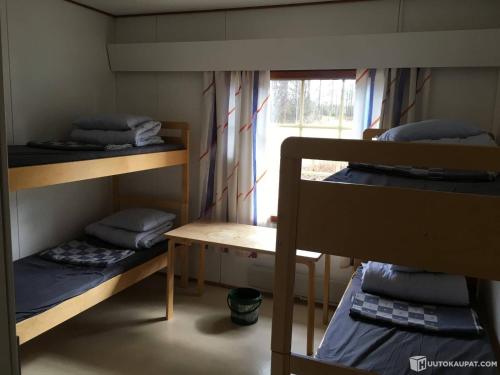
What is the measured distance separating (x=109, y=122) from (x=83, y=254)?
0.94 metres

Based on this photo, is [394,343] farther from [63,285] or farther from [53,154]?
[53,154]

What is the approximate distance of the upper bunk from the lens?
6.59 feet

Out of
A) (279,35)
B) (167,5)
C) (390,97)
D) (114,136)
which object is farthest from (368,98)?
(114,136)

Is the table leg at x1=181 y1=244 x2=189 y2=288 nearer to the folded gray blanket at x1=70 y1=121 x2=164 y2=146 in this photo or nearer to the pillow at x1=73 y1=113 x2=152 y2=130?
the folded gray blanket at x1=70 y1=121 x2=164 y2=146

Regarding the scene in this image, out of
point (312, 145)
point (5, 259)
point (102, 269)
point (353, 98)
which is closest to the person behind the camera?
point (5, 259)

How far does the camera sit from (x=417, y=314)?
195 centimetres

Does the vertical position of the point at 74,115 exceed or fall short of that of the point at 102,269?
it exceeds it

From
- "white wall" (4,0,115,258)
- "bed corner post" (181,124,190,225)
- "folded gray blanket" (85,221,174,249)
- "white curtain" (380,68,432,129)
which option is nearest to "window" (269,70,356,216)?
"white curtain" (380,68,432,129)

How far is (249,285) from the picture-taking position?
3.49 meters

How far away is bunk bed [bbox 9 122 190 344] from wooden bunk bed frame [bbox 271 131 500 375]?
4.51 ft

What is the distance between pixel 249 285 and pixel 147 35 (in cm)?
227

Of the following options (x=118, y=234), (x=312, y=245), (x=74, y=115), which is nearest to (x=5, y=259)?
(x=312, y=245)

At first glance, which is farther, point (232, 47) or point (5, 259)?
point (232, 47)

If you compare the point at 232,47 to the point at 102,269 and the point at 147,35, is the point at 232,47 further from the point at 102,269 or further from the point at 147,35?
the point at 102,269
